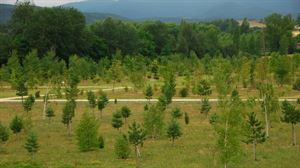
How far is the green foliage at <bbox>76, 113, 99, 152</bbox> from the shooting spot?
122 ft

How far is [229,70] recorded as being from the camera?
71562mm

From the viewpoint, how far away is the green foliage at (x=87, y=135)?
122ft

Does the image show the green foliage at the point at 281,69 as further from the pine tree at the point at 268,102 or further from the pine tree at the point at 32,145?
the pine tree at the point at 32,145

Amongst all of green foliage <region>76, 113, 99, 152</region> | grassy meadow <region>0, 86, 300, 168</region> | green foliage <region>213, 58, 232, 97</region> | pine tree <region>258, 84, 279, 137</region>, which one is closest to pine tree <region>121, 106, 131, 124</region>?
grassy meadow <region>0, 86, 300, 168</region>

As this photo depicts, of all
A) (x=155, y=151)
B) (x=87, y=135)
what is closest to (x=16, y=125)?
(x=87, y=135)

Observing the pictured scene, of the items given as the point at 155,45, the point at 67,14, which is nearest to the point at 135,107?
the point at 67,14

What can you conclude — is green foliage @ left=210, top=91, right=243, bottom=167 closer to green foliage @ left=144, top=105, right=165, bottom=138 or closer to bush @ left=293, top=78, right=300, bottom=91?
green foliage @ left=144, top=105, right=165, bottom=138

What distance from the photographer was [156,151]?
121 feet

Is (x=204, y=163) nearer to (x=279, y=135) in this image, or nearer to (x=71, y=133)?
(x=279, y=135)

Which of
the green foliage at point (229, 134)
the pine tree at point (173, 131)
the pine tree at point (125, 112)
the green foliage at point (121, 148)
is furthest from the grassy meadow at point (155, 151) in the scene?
the green foliage at point (229, 134)

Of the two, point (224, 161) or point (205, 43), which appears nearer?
point (224, 161)

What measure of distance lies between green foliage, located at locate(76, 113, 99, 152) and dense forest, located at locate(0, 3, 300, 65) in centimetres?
5389

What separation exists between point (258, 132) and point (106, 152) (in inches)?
428

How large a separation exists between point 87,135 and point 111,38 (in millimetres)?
75403
